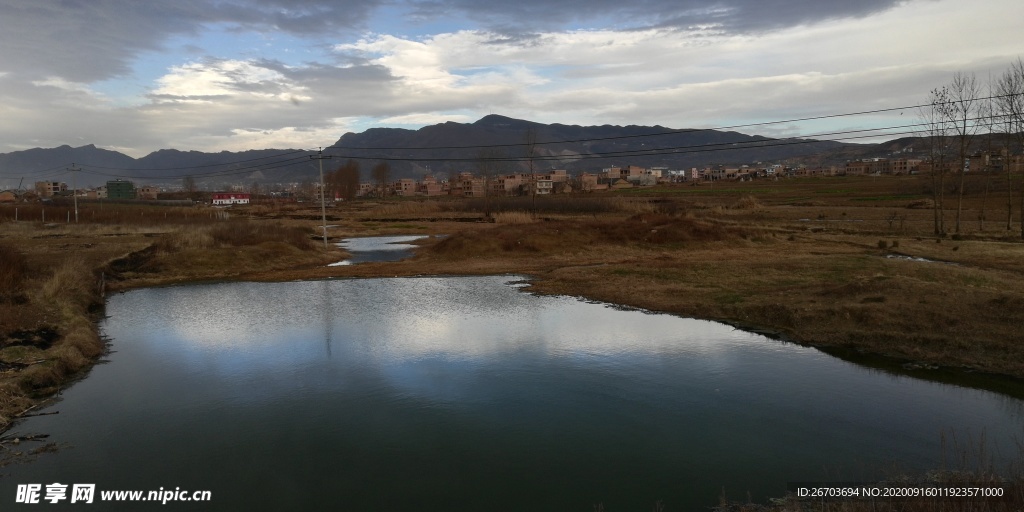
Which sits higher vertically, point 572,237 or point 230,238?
point 230,238

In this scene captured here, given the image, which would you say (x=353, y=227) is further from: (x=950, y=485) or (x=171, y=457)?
(x=950, y=485)

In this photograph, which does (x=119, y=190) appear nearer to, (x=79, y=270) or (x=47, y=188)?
(x=47, y=188)

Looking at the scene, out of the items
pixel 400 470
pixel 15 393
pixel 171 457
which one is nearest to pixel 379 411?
pixel 400 470

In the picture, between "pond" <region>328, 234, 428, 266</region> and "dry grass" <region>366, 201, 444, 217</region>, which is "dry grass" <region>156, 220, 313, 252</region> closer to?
"pond" <region>328, 234, 428, 266</region>

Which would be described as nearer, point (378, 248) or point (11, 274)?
point (11, 274)

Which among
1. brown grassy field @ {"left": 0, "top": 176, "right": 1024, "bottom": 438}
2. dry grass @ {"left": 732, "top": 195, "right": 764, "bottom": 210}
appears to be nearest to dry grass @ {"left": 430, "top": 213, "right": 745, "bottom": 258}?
brown grassy field @ {"left": 0, "top": 176, "right": 1024, "bottom": 438}

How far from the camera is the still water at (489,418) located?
9609 mm

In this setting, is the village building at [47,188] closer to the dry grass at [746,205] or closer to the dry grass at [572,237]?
the dry grass at [572,237]

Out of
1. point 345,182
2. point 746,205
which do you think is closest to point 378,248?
point 746,205

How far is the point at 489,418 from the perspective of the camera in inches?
482

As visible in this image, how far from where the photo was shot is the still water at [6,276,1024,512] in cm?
961

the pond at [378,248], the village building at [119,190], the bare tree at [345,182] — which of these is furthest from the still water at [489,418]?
the village building at [119,190]

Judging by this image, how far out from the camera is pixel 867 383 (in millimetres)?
14156

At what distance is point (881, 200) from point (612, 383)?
79862mm
